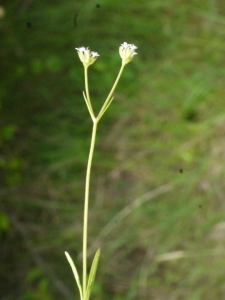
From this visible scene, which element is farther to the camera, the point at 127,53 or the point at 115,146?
the point at 115,146

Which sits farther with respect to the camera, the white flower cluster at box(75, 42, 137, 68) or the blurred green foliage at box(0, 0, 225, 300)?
the blurred green foliage at box(0, 0, 225, 300)

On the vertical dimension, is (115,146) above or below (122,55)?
above

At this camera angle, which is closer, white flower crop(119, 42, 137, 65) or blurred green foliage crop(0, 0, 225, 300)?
white flower crop(119, 42, 137, 65)

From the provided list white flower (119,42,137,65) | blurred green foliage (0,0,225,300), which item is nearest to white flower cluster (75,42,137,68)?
white flower (119,42,137,65)

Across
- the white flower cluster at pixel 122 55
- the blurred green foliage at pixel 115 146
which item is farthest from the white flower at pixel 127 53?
the blurred green foliage at pixel 115 146

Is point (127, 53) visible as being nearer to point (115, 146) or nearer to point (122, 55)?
point (122, 55)

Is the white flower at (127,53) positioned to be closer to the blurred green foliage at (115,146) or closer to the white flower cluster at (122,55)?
the white flower cluster at (122,55)

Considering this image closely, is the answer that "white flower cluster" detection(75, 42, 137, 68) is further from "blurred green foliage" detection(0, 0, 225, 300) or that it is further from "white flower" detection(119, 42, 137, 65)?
"blurred green foliage" detection(0, 0, 225, 300)

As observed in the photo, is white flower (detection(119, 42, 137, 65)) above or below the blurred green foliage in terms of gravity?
below

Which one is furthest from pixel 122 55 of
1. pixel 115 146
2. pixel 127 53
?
pixel 115 146

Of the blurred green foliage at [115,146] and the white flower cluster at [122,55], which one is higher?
the blurred green foliage at [115,146]
